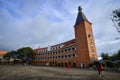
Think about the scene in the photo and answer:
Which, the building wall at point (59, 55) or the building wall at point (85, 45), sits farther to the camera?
the building wall at point (59, 55)

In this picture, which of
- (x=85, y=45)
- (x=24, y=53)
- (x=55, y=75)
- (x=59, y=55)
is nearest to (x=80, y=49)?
(x=85, y=45)

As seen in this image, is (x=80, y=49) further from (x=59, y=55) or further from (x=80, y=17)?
(x=59, y=55)

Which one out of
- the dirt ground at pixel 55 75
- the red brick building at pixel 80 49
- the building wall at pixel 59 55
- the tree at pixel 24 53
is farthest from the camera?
the tree at pixel 24 53

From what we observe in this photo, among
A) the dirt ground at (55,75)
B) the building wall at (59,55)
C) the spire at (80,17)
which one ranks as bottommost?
the dirt ground at (55,75)

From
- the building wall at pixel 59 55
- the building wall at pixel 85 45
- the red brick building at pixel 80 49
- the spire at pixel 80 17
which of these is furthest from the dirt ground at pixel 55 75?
the spire at pixel 80 17

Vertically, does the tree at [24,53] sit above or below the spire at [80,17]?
below

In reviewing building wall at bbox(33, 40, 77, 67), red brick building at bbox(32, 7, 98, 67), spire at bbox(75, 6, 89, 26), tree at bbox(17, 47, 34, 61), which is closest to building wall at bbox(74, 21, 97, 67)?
red brick building at bbox(32, 7, 98, 67)

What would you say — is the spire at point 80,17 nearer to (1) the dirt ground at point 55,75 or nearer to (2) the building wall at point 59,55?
(2) the building wall at point 59,55

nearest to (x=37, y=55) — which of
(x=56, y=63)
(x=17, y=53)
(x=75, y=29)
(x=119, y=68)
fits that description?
(x=17, y=53)

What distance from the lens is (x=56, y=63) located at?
6331 centimetres

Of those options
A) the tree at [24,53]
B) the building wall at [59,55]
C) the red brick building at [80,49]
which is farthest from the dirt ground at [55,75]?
the tree at [24,53]

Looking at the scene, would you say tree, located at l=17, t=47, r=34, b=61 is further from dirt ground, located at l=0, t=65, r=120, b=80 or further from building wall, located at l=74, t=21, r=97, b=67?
dirt ground, located at l=0, t=65, r=120, b=80

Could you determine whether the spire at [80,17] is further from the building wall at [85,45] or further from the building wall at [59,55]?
the building wall at [59,55]

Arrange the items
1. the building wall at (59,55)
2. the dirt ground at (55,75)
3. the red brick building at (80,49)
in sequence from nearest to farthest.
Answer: the dirt ground at (55,75)
the red brick building at (80,49)
the building wall at (59,55)
